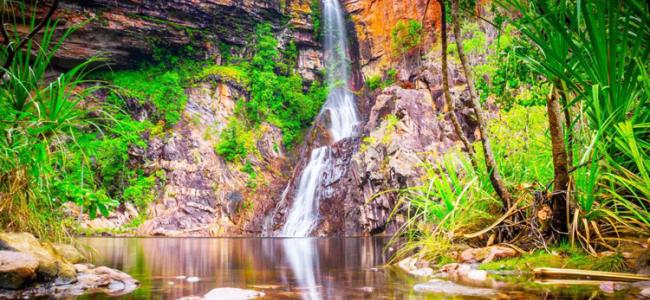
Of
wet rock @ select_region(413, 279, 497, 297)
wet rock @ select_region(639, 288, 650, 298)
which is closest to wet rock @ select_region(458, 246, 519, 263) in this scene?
wet rock @ select_region(413, 279, 497, 297)

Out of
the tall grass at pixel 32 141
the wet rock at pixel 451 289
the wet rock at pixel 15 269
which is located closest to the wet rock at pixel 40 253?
the wet rock at pixel 15 269

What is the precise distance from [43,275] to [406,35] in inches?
954

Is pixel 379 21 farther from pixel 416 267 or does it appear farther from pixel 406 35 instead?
pixel 416 267

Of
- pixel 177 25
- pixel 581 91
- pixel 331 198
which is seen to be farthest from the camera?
pixel 177 25

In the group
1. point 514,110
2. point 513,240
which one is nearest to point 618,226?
point 513,240

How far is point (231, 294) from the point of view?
3.19 m

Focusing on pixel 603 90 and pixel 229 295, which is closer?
pixel 229 295

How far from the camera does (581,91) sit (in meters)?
3.67

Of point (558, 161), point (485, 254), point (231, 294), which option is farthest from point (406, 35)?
point (231, 294)

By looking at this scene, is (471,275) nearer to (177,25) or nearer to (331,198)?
(331,198)

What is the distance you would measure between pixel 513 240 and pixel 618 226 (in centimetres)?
105

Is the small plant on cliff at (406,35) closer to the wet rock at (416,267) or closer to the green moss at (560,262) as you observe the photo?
the wet rock at (416,267)

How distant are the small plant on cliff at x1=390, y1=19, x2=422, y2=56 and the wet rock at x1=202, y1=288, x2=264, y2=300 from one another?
77.7ft

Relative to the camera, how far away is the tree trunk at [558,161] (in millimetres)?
3916
